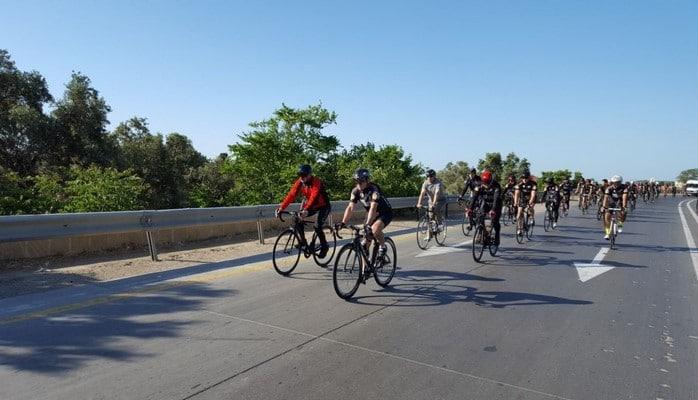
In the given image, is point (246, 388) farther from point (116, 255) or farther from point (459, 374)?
point (116, 255)

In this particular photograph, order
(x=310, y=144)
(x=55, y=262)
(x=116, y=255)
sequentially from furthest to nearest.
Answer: (x=310, y=144) → (x=116, y=255) → (x=55, y=262)

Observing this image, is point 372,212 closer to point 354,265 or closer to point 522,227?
point 354,265

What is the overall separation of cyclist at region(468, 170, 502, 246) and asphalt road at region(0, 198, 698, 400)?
86.7 inches

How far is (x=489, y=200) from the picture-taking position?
11.2m

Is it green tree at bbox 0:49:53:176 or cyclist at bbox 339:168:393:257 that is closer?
cyclist at bbox 339:168:393:257

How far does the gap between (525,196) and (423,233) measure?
13.8 feet

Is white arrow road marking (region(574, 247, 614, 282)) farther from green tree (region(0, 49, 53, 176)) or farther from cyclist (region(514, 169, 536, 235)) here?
green tree (region(0, 49, 53, 176))

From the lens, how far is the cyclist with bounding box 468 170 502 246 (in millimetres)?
10820

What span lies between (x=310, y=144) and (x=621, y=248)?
1820 centimetres

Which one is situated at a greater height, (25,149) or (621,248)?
(25,149)

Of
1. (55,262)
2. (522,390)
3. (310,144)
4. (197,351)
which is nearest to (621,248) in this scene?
(522,390)

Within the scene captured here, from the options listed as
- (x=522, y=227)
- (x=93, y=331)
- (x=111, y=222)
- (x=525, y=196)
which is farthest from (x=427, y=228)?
(x=93, y=331)

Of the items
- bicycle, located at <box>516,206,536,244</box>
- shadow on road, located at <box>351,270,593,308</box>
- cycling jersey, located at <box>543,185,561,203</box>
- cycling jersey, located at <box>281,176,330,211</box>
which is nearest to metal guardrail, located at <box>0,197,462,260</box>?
cycling jersey, located at <box>281,176,330,211</box>

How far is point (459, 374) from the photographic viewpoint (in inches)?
171
